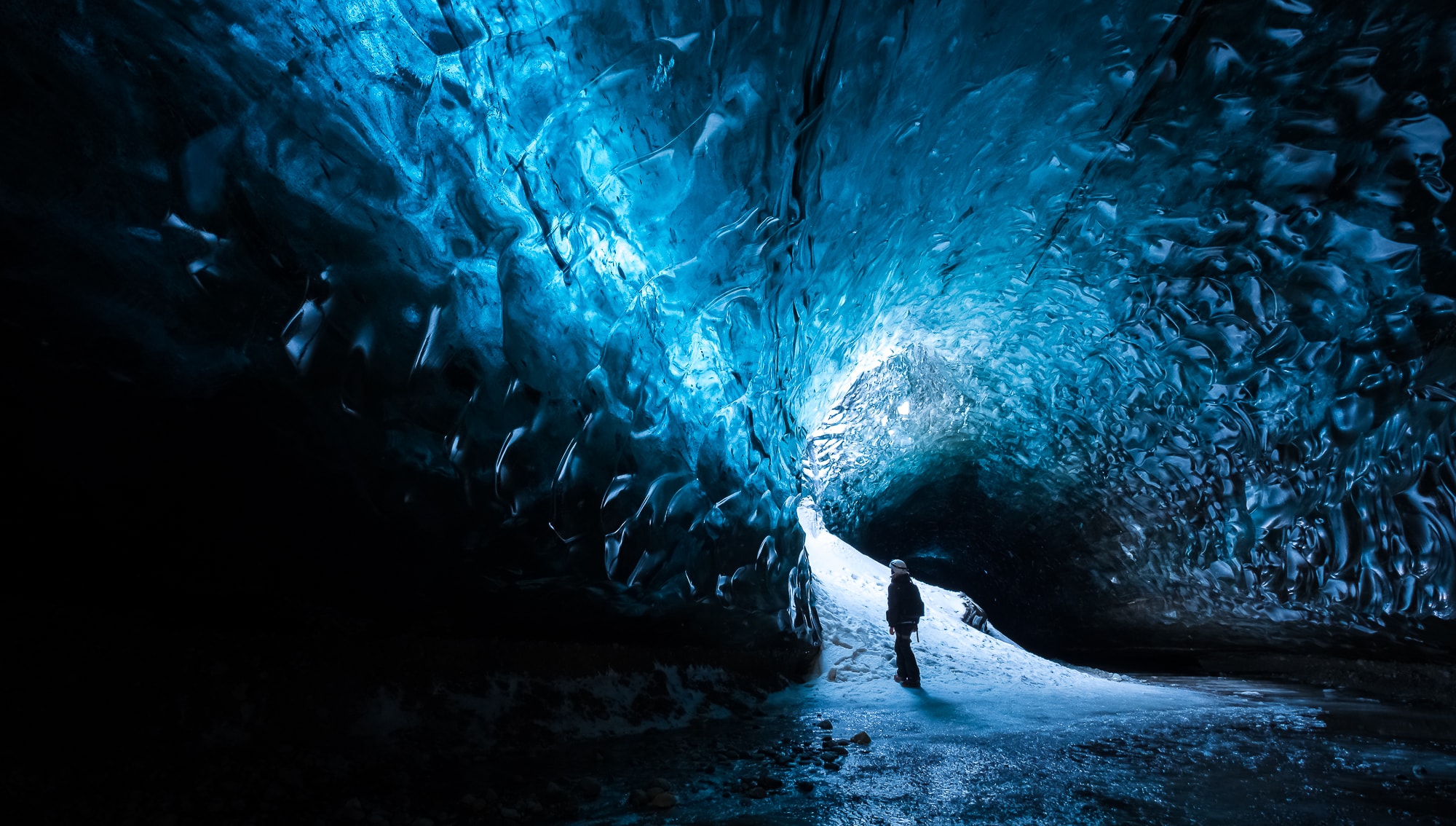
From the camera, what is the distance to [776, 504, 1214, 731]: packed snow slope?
11.7 feet

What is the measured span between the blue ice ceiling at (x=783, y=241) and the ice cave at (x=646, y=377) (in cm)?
2

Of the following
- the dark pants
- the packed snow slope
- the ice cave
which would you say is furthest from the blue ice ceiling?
the dark pants

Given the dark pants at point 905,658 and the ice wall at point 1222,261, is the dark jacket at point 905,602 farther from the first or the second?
the ice wall at point 1222,261

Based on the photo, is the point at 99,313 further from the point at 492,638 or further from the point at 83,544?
the point at 492,638

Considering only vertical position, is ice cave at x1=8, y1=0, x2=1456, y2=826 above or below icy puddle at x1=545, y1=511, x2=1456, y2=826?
above

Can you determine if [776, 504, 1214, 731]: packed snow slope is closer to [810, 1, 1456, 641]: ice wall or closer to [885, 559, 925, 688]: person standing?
[885, 559, 925, 688]: person standing

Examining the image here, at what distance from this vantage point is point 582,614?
9.07 feet

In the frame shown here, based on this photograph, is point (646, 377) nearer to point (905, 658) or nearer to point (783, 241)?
point (783, 241)

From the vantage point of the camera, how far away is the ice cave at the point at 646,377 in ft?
4.74

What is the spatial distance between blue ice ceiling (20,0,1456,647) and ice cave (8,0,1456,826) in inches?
0.7

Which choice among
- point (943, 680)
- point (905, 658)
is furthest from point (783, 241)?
point (943, 680)

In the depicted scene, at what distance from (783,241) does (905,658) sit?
3.41 metres

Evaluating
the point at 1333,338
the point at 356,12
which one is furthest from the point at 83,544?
the point at 1333,338

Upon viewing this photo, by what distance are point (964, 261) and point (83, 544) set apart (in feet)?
19.1
